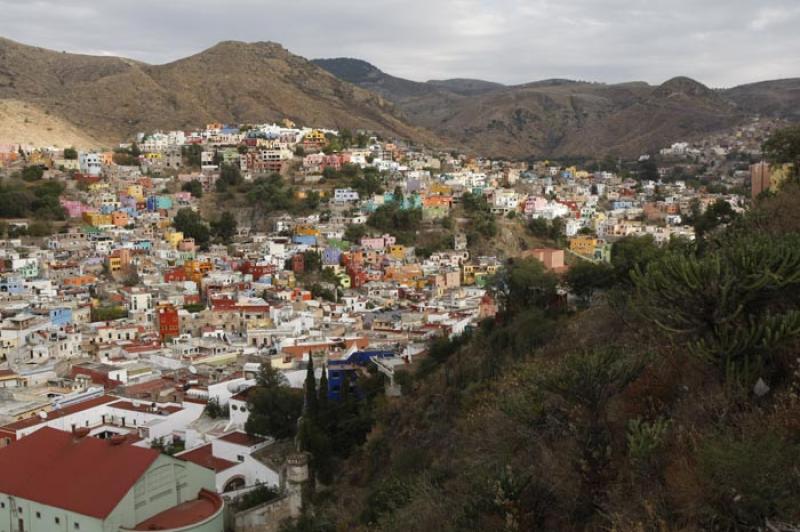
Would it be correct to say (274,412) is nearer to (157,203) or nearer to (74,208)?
(74,208)

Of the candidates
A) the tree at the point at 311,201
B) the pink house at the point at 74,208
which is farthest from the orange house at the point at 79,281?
the tree at the point at 311,201

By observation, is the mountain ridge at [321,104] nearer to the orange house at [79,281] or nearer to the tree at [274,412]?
the orange house at [79,281]

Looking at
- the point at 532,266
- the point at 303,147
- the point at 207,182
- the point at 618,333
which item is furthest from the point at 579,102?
the point at 618,333

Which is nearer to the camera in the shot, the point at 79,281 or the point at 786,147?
the point at 786,147

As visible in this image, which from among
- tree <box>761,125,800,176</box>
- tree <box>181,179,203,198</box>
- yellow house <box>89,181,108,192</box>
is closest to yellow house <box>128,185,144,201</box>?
yellow house <box>89,181,108,192</box>

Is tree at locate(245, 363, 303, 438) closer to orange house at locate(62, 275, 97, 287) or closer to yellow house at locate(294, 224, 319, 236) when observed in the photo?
orange house at locate(62, 275, 97, 287)

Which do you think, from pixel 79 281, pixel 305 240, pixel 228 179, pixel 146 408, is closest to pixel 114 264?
pixel 79 281
